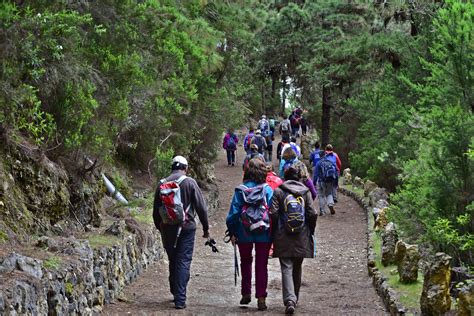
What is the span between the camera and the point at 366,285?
34.8 ft

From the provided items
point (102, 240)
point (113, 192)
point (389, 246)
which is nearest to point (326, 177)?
point (113, 192)

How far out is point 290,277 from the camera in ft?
27.4

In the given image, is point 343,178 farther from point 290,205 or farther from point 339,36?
point 290,205

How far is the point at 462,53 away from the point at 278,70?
20.1 metres

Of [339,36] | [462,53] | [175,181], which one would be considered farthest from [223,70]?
[175,181]

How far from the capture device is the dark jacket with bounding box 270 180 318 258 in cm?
834

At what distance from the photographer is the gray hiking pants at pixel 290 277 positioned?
8.26m

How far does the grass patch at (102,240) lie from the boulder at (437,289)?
3930 mm

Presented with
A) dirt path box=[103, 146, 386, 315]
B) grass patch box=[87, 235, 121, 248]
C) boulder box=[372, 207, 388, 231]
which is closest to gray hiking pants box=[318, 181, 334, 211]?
dirt path box=[103, 146, 386, 315]

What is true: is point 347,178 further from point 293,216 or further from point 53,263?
point 53,263

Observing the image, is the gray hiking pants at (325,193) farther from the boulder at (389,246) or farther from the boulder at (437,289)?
the boulder at (437,289)

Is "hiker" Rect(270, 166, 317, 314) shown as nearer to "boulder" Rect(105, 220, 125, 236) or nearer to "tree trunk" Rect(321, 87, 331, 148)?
"boulder" Rect(105, 220, 125, 236)

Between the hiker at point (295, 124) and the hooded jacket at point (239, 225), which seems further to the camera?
the hiker at point (295, 124)

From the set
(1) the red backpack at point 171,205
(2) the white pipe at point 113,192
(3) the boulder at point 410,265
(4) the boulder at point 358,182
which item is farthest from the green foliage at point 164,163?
(4) the boulder at point 358,182
